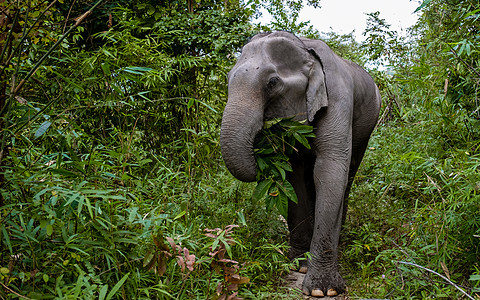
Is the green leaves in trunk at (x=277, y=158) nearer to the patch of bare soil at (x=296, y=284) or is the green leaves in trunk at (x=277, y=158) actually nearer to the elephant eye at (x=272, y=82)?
the elephant eye at (x=272, y=82)

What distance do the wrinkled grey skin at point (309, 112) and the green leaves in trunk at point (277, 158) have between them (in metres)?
0.11

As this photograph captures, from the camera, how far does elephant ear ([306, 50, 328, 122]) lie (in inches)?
156

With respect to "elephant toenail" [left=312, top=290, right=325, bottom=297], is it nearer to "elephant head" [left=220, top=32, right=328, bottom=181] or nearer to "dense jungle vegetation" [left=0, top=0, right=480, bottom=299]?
"dense jungle vegetation" [left=0, top=0, right=480, bottom=299]

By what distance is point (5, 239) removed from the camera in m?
2.10

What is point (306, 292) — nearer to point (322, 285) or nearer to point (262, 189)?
point (322, 285)

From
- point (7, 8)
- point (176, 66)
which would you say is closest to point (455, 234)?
point (7, 8)

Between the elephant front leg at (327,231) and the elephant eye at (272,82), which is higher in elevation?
the elephant eye at (272,82)

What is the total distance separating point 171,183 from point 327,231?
127 centimetres

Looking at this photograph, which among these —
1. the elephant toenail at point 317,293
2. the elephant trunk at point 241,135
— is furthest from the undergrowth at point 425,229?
the elephant trunk at point 241,135

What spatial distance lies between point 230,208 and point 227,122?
2.46 feet

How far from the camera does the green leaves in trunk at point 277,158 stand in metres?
3.65

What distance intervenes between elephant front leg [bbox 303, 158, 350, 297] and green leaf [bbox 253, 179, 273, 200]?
1.72 ft

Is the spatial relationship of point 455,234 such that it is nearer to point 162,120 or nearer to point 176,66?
point 162,120

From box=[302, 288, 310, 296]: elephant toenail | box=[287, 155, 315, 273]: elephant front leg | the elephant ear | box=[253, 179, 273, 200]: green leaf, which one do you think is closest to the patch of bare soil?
box=[302, 288, 310, 296]: elephant toenail
